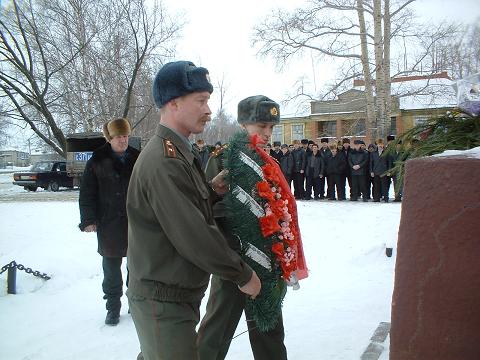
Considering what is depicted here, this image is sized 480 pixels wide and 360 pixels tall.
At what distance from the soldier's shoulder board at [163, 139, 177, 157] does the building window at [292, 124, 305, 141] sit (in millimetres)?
41092

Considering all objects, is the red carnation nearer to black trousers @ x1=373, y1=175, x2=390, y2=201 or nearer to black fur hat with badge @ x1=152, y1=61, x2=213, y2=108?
black fur hat with badge @ x1=152, y1=61, x2=213, y2=108

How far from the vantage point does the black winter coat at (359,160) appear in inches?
488

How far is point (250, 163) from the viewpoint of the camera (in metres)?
2.73

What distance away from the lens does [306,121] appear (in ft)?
137

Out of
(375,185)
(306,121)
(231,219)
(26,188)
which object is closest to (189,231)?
(231,219)

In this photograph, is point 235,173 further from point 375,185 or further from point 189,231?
point 375,185

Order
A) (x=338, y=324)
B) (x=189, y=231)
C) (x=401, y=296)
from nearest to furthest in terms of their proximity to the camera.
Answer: (x=401, y=296) < (x=189, y=231) < (x=338, y=324)

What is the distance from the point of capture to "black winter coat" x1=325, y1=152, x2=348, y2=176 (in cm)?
1290

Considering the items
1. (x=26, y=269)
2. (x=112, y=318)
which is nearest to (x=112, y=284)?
(x=112, y=318)

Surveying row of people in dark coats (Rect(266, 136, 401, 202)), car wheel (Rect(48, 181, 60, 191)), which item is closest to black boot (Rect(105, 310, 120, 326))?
row of people in dark coats (Rect(266, 136, 401, 202))

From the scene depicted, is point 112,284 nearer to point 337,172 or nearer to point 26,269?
point 26,269

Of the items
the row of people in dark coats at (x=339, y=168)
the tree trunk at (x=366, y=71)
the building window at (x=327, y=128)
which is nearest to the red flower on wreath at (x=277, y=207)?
the row of people in dark coats at (x=339, y=168)

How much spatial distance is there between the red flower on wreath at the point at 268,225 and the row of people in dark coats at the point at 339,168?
30.6 feet

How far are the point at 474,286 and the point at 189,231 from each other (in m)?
1.06
